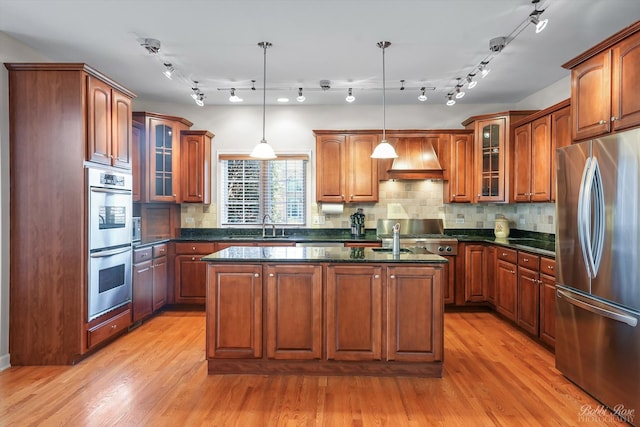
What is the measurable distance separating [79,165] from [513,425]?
12.4 ft

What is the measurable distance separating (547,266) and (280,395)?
270 centimetres

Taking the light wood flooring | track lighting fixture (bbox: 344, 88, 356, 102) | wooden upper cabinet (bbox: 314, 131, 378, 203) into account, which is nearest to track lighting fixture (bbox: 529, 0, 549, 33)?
Answer: track lighting fixture (bbox: 344, 88, 356, 102)

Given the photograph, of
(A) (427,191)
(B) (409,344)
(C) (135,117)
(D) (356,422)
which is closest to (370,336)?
(B) (409,344)

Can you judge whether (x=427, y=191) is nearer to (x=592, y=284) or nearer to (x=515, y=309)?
(x=515, y=309)

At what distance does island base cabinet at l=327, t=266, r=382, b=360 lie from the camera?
307cm

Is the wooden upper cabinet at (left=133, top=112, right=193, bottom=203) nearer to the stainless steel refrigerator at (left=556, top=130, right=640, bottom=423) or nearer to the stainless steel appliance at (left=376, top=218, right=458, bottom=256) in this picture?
the stainless steel appliance at (left=376, top=218, right=458, bottom=256)

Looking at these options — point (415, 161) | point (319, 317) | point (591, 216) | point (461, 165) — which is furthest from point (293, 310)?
point (461, 165)

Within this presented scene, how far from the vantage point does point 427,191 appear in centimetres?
573

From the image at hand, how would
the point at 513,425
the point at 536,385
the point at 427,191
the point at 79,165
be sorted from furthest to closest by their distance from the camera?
the point at 427,191
the point at 79,165
the point at 536,385
the point at 513,425

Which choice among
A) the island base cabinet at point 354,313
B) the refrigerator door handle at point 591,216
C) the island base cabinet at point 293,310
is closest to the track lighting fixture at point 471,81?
the refrigerator door handle at point 591,216

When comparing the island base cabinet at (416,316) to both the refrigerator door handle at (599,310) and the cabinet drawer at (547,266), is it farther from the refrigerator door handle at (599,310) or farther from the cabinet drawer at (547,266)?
the cabinet drawer at (547,266)

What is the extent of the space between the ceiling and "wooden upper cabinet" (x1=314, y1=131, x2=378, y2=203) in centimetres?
77

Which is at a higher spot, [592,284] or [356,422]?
[592,284]

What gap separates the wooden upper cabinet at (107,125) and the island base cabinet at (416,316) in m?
2.87
